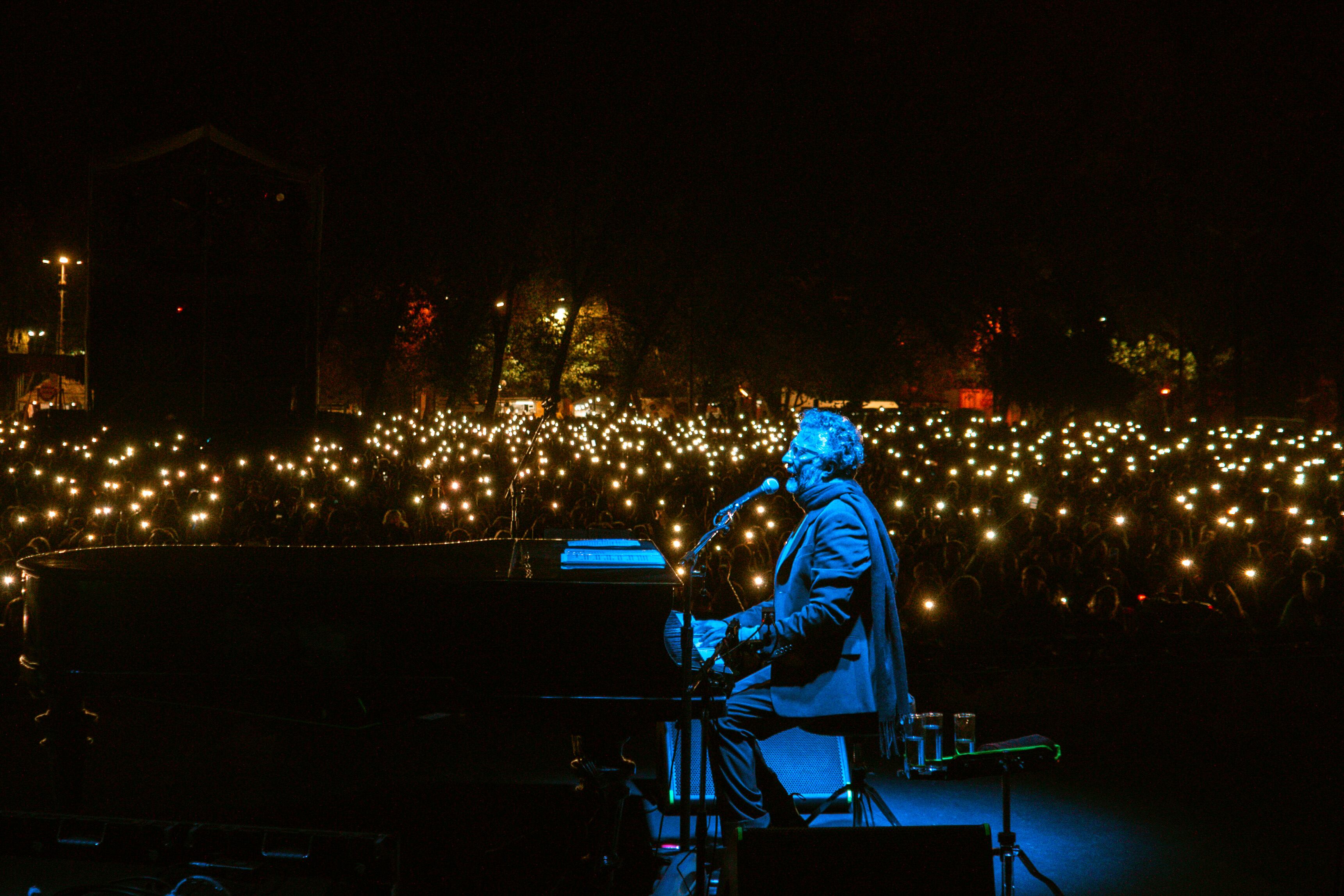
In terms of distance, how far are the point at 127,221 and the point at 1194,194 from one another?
2453 centimetres

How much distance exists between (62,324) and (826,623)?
2273 inches

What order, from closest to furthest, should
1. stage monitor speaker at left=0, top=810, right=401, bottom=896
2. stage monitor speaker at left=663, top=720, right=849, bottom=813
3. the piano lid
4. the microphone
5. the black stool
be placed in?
stage monitor speaker at left=0, top=810, right=401, bottom=896 < the microphone < the black stool < the piano lid < stage monitor speaker at left=663, top=720, right=849, bottom=813

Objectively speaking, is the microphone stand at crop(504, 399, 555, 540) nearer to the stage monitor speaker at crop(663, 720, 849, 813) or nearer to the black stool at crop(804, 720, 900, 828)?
the stage monitor speaker at crop(663, 720, 849, 813)

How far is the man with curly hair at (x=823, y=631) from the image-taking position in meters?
4.32

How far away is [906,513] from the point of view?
41.8ft

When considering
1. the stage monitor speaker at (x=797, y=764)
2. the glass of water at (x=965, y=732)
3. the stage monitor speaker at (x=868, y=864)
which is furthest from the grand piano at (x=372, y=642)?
the stage monitor speaker at (x=868, y=864)

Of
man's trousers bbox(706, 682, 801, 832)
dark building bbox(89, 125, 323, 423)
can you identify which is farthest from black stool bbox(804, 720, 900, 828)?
dark building bbox(89, 125, 323, 423)

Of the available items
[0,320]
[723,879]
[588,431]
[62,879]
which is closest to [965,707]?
[723,879]

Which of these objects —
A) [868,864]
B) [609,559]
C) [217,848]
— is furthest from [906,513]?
[217,848]

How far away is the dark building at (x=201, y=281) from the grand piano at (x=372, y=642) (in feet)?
49.6

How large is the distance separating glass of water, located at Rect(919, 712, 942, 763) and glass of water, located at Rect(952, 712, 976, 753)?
72 mm

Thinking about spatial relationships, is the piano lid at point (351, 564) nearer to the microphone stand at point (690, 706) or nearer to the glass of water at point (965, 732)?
the microphone stand at point (690, 706)

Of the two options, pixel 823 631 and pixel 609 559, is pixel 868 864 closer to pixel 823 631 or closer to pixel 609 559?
pixel 823 631

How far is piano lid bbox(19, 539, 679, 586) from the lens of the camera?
193 inches
